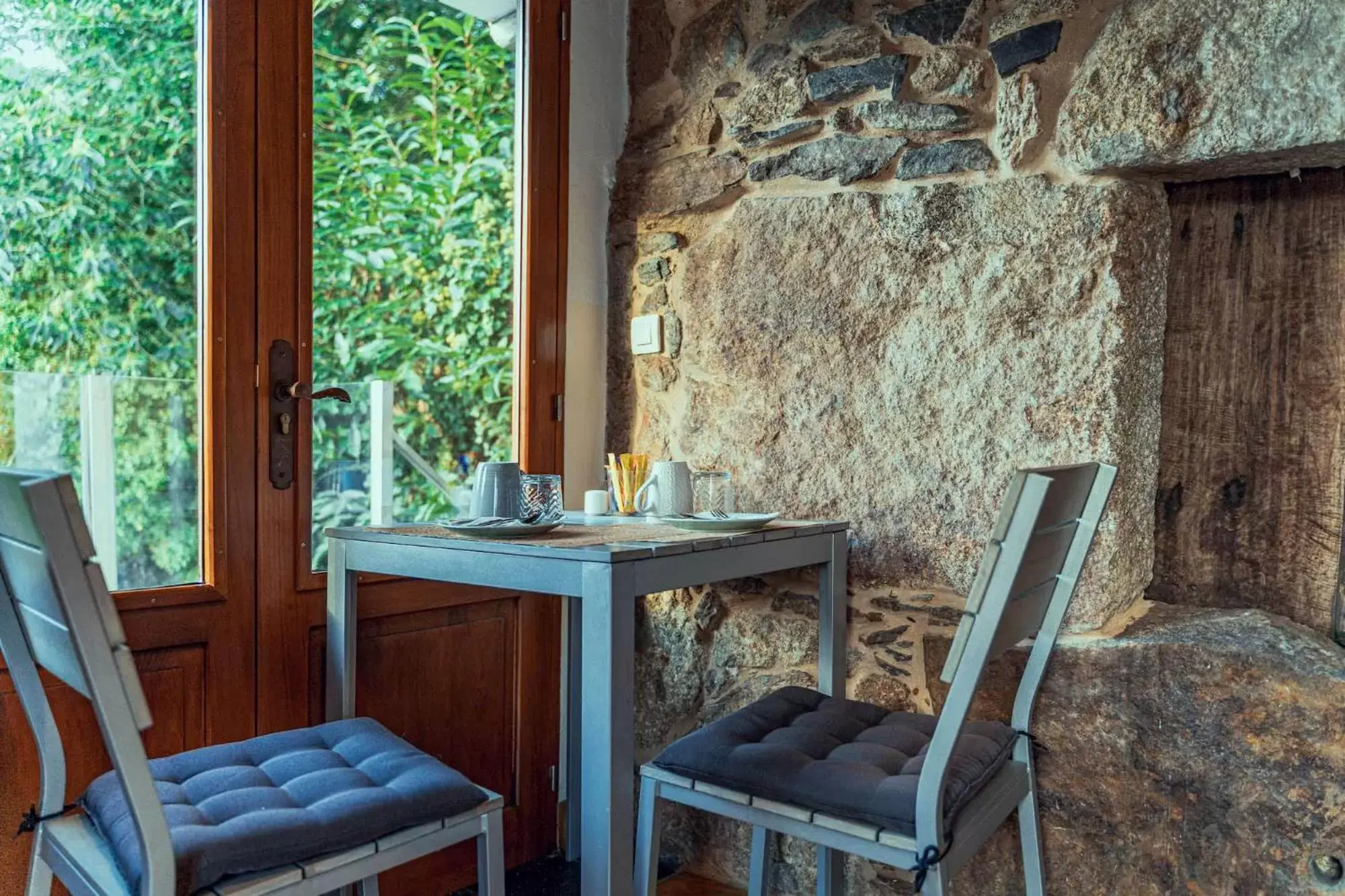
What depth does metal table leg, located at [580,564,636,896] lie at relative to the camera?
1.42 metres

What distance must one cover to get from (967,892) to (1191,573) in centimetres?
74

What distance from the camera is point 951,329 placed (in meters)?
1.97

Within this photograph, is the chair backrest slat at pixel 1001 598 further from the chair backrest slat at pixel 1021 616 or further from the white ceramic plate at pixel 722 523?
the white ceramic plate at pixel 722 523

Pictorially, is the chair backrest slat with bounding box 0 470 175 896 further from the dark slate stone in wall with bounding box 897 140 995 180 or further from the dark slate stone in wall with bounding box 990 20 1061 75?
the dark slate stone in wall with bounding box 990 20 1061 75

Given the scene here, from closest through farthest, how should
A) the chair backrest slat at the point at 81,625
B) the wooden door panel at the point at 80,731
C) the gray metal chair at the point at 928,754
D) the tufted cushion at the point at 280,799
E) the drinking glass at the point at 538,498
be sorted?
the chair backrest slat at the point at 81,625 → the tufted cushion at the point at 280,799 → the gray metal chair at the point at 928,754 → the wooden door panel at the point at 80,731 → the drinking glass at the point at 538,498

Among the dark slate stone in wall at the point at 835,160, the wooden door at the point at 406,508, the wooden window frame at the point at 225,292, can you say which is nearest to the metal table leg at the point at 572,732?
the wooden door at the point at 406,508

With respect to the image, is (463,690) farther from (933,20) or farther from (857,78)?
(933,20)

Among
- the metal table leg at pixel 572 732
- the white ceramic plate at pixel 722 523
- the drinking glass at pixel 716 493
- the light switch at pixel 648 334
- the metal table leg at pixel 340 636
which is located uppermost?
the light switch at pixel 648 334

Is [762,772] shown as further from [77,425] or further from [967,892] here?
[77,425]

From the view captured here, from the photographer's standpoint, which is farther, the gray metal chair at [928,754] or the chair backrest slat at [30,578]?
the gray metal chair at [928,754]

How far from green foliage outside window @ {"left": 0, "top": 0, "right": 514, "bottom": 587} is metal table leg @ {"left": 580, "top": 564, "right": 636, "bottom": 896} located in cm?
76

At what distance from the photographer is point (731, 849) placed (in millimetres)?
2254

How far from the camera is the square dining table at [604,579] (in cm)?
143

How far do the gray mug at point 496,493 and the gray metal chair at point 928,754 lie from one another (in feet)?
1.62
